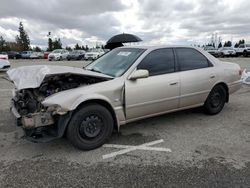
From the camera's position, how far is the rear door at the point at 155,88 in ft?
13.3

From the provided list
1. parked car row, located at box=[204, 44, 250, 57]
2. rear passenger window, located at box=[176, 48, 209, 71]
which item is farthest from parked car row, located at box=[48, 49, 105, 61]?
rear passenger window, located at box=[176, 48, 209, 71]

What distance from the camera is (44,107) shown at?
348 cm

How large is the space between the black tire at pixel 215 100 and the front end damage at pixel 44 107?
251 centimetres

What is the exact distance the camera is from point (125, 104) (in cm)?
398

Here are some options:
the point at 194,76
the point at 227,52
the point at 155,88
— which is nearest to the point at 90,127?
the point at 155,88

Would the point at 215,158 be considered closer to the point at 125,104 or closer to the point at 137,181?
the point at 137,181

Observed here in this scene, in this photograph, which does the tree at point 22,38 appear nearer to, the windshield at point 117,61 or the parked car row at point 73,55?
the parked car row at point 73,55

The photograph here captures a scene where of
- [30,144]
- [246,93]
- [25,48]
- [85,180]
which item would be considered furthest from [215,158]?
[25,48]

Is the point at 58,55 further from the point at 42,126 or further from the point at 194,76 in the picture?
the point at 42,126

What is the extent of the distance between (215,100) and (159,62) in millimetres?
1718

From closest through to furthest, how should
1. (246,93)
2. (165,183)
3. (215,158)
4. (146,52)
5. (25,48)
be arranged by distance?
(165,183)
(215,158)
(146,52)
(246,93)
(25,48)

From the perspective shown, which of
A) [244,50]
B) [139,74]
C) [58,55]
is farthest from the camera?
[58,55]

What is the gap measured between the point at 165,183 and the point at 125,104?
147 centimetres

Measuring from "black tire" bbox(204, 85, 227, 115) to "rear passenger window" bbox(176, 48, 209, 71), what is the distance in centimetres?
62
